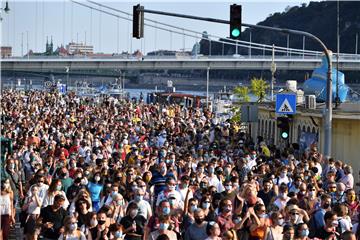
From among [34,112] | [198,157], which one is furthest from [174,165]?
[34,112]

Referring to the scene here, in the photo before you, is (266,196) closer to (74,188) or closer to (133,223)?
(74,188)

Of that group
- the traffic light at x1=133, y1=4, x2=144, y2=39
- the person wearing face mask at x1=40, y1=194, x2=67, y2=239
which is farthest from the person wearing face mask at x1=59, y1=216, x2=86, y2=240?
the traffic light at x1=133, y1=4, x2=144, y2=39

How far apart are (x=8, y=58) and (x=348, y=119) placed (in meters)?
92.4

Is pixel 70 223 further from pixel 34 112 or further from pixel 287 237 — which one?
pixel 34 112

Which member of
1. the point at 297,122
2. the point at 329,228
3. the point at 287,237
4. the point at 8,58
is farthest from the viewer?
the point at 8,58

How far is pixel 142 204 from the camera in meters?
13.1

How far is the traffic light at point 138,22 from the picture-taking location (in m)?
20.7

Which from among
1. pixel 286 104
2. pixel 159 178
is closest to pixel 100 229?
pixel 159 178

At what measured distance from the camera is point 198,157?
21.7 meters

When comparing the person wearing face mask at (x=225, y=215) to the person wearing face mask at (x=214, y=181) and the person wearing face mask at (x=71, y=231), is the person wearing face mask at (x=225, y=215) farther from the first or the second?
the person wearing face mask at (x=214, y=181)

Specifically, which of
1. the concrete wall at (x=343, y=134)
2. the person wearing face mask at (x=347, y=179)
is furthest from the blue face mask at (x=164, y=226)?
the concrete wall at (x=343, y=134)

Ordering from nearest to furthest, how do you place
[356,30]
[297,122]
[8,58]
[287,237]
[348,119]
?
[287,237], [348,119], [297,122], [8,58], [356,30]

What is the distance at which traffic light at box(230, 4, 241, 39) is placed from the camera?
1928 cm

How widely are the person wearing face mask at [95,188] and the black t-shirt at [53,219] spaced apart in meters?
2.24
